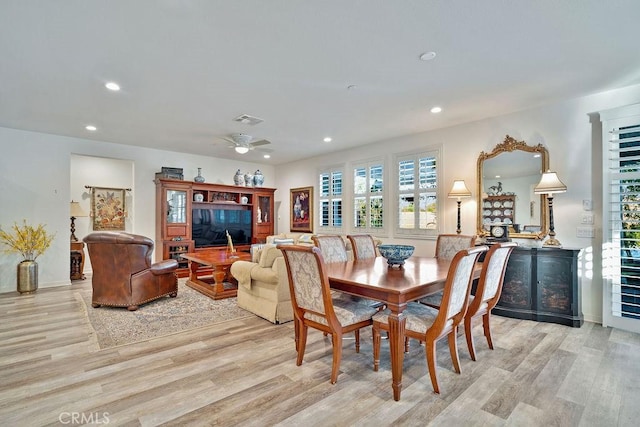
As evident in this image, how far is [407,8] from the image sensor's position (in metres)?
2.14

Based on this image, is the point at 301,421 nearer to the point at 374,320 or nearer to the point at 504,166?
the point at 374,320

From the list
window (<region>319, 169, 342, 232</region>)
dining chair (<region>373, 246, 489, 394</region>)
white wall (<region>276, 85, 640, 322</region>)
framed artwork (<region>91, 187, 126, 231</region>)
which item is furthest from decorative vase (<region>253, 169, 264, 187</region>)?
dining chair (<region>373, 246, 489, 394</region>)

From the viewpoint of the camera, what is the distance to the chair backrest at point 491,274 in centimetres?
261

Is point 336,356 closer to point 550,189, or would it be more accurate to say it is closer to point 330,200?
point 550,189

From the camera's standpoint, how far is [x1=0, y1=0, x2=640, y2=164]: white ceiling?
219 centimetres

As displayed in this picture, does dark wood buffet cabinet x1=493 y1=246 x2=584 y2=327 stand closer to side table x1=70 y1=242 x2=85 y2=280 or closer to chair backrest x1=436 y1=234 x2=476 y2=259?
chair backrest x1=436 y1=234 x2=476 y2=259

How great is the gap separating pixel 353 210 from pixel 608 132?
13.0 feet

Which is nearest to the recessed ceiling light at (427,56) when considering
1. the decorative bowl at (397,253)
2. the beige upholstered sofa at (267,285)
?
the decorative bowl at (397,253)

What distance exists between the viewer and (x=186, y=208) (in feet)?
22.0

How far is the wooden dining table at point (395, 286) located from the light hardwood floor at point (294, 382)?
0.33 metres

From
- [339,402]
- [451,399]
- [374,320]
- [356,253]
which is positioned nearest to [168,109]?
[356,253]

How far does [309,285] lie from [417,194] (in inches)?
140

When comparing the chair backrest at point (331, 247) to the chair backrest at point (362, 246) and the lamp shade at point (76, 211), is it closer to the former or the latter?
the chair backrest at point (362, 246)

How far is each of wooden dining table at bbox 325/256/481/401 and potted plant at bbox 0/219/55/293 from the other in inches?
200
